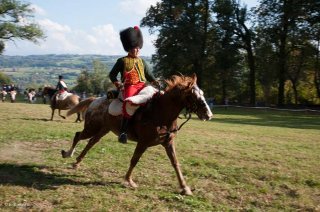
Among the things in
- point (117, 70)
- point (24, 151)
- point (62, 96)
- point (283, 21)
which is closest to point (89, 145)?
point (117, 70)

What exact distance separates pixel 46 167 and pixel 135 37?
12.7 ft

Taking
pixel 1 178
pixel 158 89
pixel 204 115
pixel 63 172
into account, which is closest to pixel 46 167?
pixel 63 172

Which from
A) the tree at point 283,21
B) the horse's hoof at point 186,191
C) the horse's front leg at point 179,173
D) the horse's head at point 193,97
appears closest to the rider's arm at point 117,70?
the horse's head at point 193,97

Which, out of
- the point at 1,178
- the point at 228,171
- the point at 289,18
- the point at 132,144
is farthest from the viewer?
the point at 289,18

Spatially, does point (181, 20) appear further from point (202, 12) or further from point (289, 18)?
point (289, 18)

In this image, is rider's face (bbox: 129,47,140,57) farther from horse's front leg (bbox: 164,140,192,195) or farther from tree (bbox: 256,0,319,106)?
tree (bbox: 256,0,319,106)

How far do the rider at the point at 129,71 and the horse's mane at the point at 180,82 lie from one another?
2.55ft

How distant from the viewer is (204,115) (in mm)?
7453

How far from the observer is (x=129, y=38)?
28.8ft

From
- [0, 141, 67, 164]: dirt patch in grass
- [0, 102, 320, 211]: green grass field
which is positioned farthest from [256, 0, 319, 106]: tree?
[0, 141, 67, 164]: dirt patch in grass

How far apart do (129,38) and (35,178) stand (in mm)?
3737

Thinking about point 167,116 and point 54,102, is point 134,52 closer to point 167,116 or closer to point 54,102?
point 167,116

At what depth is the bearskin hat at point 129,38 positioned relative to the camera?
8805 mm

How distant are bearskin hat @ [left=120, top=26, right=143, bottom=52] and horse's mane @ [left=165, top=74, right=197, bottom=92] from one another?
134 centimetres
